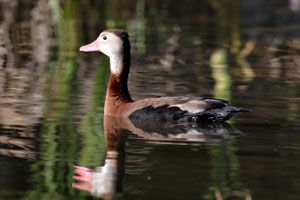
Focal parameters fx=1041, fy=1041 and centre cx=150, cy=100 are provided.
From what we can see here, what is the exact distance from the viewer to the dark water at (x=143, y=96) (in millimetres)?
6887

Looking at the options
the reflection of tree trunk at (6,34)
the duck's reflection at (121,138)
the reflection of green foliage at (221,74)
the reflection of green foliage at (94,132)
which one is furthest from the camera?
the reflection of tree trunk at (6,34)

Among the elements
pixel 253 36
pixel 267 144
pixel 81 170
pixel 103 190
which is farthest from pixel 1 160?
pixel 253 36

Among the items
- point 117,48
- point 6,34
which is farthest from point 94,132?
point 6,34

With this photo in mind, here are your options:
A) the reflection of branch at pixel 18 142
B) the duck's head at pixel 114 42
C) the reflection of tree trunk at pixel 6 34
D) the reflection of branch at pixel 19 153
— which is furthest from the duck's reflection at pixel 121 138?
the reflection of tree trunk at pixel 6 34

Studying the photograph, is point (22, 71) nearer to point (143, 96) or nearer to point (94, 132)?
point (143, 96)

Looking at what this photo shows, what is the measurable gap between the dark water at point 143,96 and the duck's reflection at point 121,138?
2cm

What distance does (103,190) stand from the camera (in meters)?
6.67

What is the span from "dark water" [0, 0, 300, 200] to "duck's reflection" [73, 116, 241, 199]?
0.05 ft

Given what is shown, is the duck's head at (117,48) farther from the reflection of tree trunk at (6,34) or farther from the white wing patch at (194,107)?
the reflection of tree trunk at (6,34)

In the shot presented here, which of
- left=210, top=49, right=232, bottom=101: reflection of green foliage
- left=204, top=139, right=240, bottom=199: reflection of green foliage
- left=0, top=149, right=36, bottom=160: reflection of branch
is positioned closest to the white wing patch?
left=204, top=139, right=240, bottom=199: reflection of green foliage

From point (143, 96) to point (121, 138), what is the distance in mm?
2115

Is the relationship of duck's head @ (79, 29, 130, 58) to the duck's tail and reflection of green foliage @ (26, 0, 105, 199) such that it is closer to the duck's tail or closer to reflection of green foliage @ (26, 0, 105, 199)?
reflection of green foliage @ (26, 0, 105, 199)

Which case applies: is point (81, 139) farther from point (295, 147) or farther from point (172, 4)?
point (172, 4)

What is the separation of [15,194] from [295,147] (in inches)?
105
